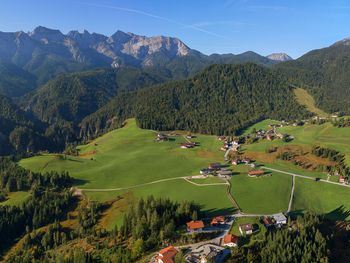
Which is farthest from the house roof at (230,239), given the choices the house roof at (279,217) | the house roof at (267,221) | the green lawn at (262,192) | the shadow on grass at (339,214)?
the shadow on grass at (339,214)

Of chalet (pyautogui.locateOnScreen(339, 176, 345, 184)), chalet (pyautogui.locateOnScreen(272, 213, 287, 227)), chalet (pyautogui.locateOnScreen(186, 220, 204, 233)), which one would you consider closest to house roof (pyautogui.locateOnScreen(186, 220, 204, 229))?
chalet (pyautogui.locateOnScreen(186, 220, 204, 233))

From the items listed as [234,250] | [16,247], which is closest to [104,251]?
[234,250]

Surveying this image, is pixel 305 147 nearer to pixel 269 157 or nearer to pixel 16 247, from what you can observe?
pixel 269 157

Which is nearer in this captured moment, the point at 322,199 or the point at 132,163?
the point at 322,199

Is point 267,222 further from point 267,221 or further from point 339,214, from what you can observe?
point 339,214

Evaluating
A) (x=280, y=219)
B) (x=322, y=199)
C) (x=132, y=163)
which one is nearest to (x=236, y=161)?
(x=322, y=199)
